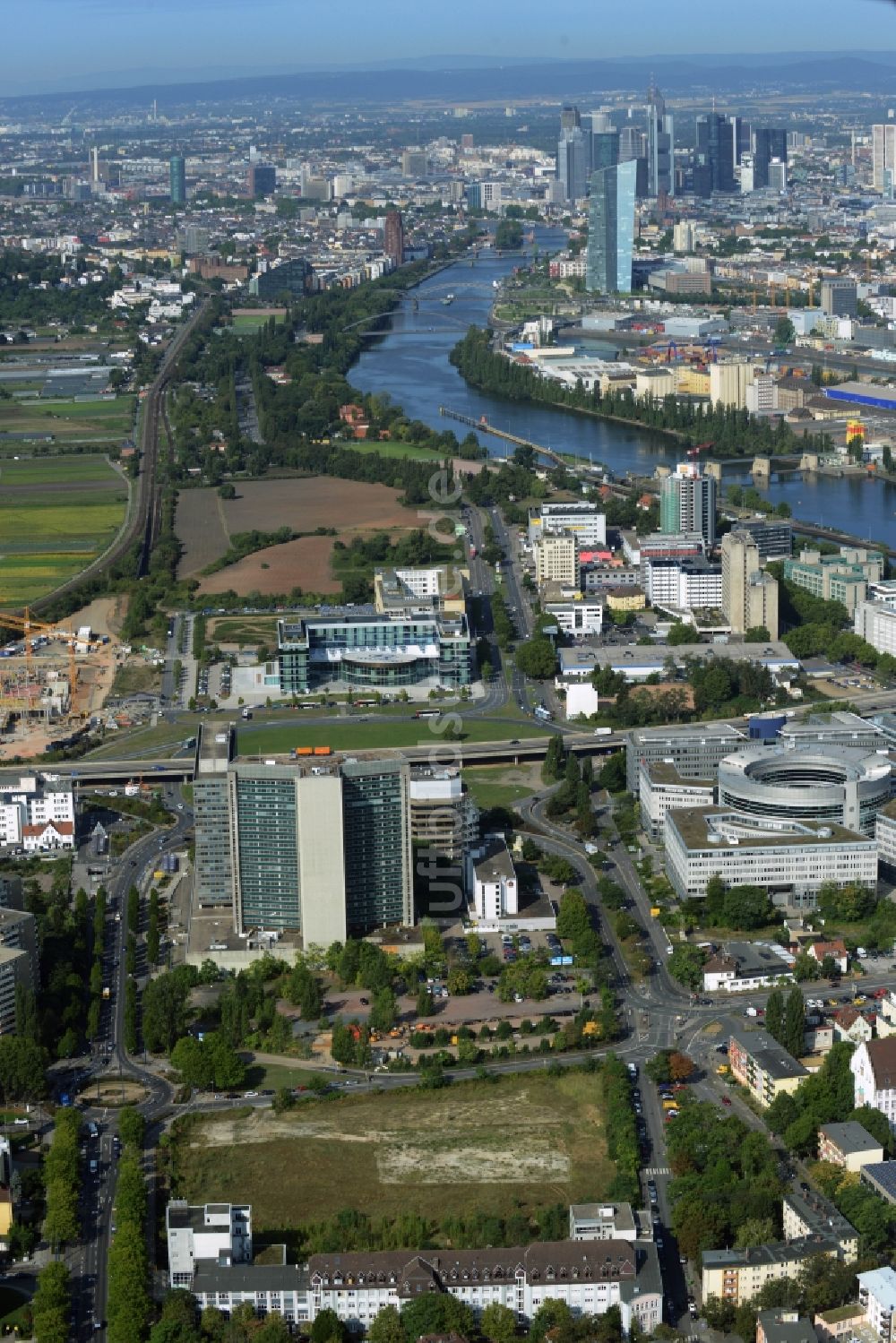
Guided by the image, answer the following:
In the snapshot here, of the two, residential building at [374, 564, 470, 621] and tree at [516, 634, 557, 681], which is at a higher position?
residential building at [374, 564, 470, 621]

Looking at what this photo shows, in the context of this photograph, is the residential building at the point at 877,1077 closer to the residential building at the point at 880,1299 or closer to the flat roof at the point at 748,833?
the residential building at the point at 880,1299

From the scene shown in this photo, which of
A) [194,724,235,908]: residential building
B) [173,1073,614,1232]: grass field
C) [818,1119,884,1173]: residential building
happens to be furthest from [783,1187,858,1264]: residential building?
[194,724,235,908]: residential building

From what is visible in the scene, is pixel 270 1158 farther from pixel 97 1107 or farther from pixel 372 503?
pixel 372 503

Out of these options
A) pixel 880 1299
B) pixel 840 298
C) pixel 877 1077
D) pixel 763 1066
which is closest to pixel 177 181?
pixel 840 298

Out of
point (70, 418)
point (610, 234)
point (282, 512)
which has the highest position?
point (610, 234)

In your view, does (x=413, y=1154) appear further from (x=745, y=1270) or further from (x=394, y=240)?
(x=394, y=240)

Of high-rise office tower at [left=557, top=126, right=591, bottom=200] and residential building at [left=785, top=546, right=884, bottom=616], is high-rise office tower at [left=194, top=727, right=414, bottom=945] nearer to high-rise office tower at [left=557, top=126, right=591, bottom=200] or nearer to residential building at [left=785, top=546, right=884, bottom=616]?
residential building at [left=785, top=546, right=884, bottom=616]

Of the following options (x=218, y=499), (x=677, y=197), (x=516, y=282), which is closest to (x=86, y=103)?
(x=677, y=197)
